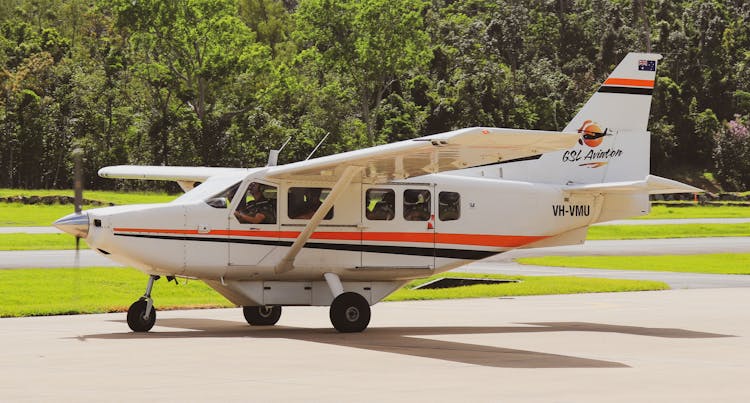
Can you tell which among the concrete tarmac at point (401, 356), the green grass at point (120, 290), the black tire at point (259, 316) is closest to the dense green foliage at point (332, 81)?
the green grass at point (120, 290)

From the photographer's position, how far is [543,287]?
27.0m

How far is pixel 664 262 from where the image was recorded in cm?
3622

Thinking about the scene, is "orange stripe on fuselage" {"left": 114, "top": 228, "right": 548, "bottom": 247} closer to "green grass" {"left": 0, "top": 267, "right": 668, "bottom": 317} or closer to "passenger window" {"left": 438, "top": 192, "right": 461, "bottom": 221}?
"passenger window" {"left": 438, "top": 192, "right": 461, "bottom": 221}

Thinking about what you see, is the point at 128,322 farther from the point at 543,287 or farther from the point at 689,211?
the point at 689,211

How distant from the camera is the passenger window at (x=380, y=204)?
1908 centimetres

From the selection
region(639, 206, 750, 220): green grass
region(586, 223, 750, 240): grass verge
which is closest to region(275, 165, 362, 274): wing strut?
region(586, 223, 750, 240): grass verge

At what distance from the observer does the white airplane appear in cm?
1784

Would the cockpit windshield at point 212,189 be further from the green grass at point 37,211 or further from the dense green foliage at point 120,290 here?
the green grass at point 37,211

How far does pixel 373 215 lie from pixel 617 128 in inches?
185

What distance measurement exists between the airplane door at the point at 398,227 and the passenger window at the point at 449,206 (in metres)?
0.16

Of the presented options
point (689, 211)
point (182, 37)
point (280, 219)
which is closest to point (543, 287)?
point (280, 219)

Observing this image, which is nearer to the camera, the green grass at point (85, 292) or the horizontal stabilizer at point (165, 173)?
the horizontal stabilizer at point (165, 173)

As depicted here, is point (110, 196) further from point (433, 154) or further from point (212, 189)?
point (433, 154)

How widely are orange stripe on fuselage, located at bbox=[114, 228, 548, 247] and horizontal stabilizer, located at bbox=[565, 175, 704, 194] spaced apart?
109cm
